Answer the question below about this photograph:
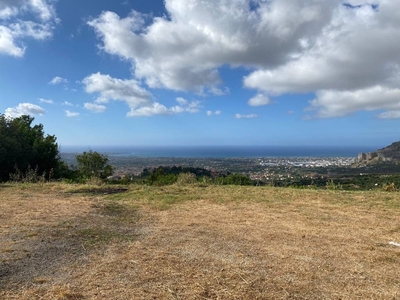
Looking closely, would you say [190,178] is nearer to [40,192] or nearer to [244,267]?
[40,192]

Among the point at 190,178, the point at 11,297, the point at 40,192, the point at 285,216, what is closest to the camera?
the point at 11,297

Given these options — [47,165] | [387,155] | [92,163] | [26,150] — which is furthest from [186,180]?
[387,155]

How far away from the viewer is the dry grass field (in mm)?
3117

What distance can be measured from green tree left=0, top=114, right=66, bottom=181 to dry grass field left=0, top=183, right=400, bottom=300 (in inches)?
316

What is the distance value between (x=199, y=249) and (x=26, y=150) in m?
17.2

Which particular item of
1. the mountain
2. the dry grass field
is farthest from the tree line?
the mountain

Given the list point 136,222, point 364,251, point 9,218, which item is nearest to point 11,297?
point 136,222

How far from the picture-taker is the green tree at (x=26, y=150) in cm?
1614

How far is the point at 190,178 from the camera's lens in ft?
40.4

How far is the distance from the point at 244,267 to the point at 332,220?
3384 mm

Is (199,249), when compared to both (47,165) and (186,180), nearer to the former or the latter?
(186,180)

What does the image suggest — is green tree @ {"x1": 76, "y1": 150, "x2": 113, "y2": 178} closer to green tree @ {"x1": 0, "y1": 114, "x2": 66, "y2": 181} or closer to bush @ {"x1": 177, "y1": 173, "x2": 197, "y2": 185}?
green tree @ {"x1": 0, "y1": 114, "x2": 66, "y2": 181}

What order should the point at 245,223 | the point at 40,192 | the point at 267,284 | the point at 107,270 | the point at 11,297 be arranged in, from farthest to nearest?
the point at 40,192
the point at 245,223
the point at 107,270
the point at 267,284
the point at 11,297

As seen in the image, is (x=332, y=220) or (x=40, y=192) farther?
(x=40, y=192)
